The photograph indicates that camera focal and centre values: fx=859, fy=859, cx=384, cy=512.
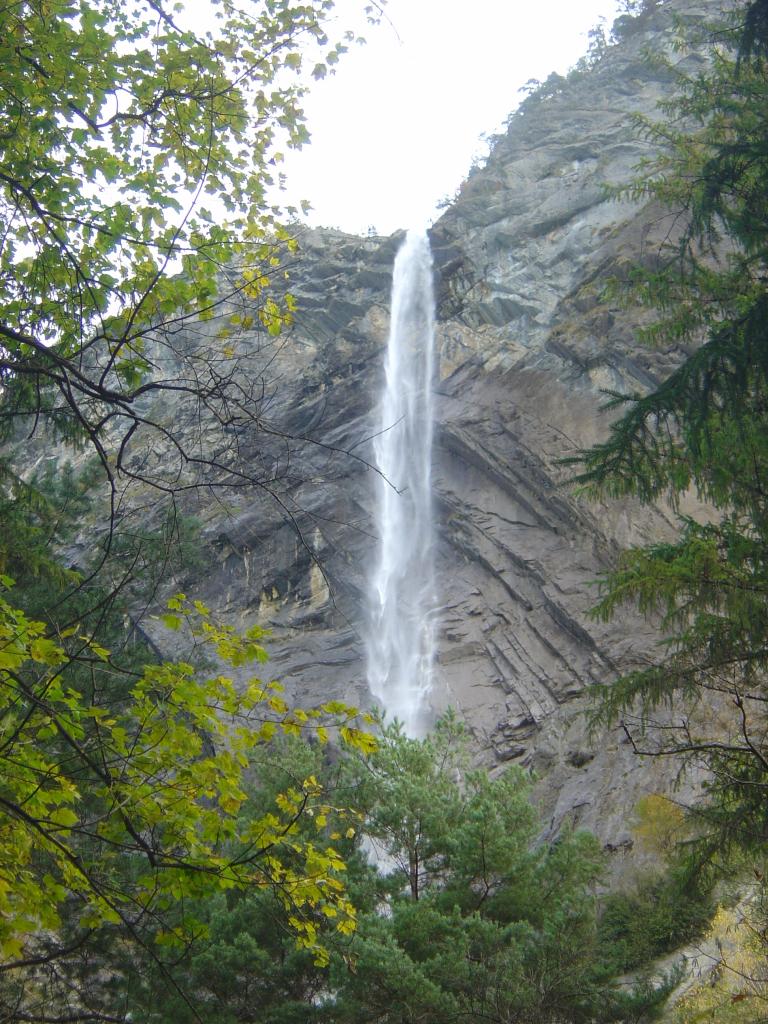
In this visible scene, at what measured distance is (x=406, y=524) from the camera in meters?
25.9

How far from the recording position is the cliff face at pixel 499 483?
19594 millimetres

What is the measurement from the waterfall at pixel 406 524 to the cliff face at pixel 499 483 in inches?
18.2

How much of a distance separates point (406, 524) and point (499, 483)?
3.31m

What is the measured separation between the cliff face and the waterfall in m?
0.46

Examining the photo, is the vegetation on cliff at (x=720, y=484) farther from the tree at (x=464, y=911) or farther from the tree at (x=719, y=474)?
the tree at (x=464, y=911)

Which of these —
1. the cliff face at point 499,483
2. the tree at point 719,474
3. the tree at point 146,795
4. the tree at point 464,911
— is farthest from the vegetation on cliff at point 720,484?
the cliff face at point 499,483

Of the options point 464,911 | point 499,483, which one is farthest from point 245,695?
point 499,483

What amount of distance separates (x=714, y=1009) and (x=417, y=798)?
3.12 meters

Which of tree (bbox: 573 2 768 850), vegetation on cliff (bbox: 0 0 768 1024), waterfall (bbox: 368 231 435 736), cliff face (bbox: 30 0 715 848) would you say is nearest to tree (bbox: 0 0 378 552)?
vegetation on cliff (bbox: 0 0 768 1024)

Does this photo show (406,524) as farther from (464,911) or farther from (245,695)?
(245,695)

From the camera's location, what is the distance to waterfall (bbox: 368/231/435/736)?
2236cm

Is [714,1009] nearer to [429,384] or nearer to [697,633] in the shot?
[697,633]

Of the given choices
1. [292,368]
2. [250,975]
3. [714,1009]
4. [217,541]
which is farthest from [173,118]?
[292,368]

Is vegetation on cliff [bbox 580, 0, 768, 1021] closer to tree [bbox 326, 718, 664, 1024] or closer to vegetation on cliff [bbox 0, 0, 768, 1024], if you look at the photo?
vegetation on cliff [bbox 0, 0, 768, 1024]
